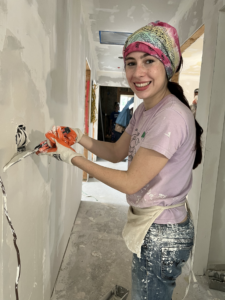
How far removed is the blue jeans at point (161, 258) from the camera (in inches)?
35.2

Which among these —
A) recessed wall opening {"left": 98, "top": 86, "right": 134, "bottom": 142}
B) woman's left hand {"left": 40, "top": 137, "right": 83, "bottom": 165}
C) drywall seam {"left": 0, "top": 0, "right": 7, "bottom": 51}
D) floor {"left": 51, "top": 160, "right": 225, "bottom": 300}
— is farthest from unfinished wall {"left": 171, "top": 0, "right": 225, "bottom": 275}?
recessed wall opening {"left": 98, "top": 86, "right": 134, "bottom": 142}

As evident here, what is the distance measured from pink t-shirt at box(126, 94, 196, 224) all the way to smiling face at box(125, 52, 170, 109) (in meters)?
0.06

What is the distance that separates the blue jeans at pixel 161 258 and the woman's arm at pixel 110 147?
0.52 m

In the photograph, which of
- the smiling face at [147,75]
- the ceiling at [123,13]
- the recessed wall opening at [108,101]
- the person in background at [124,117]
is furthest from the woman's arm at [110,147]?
the recessed wall opening at [108,101]

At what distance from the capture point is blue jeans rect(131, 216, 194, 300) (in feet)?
2.93

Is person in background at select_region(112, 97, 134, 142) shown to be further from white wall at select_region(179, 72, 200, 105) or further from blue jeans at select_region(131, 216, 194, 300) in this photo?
blue jeans at select_region(131, 216, 194, 300)

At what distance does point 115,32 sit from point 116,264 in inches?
113

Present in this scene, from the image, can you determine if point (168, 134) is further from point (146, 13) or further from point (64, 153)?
point (146, 13)

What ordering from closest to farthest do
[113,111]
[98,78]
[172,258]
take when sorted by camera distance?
[172,258] → [98,78] → [113,111]

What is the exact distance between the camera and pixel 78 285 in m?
1.64

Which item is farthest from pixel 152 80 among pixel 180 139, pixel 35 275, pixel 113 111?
pixel 113 111

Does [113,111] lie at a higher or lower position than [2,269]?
higher

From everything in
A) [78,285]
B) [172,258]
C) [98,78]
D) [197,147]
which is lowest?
[78,285]

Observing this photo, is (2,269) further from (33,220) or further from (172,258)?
(172,258)
